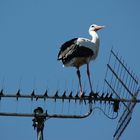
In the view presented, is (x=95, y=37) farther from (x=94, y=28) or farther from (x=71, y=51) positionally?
(x=71, y=51)

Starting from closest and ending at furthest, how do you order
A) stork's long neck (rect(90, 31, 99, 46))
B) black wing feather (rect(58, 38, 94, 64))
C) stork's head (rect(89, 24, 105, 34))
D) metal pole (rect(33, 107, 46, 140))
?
metal pole (rect(33, 107, 46, 140)), black wing feather (rect(58, 38, 94, 64)), stork's long neck (rect(90, 31, 99, 46)), stork's head (rect(89, 24, 105, 34))

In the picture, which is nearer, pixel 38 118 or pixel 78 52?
pixel 38 118

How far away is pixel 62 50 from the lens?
2000 cm

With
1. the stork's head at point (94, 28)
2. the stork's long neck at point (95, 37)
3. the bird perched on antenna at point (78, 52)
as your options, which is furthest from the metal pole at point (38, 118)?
the stork's head at point (94, 28)

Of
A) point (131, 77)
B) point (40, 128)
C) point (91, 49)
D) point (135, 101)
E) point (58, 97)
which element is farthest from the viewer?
point (91, 49)

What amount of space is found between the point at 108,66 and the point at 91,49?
14.1 feet

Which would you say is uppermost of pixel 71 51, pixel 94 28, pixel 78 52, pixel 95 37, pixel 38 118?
pixel 94 28

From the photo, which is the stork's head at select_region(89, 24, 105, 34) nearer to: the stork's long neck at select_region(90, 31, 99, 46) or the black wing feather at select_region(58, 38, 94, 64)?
the stork's long neck at select_region(90, 31, 99, 46)

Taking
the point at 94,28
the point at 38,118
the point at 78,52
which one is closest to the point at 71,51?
the point at 78,52

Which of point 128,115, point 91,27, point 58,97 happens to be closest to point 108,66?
point 128,115

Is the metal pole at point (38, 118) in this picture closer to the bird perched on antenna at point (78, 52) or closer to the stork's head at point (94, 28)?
the bird perched on antenna at point (78, 52)

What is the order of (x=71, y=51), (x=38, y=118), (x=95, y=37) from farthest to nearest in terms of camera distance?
(x=95, y=37) < (x=71, y=51) < (x=38, y=118)

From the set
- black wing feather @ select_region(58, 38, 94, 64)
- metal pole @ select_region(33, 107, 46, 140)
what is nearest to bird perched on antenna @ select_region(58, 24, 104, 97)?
black wing feather @ select_region(58, 38, 94, 64)

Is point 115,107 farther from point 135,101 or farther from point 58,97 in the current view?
point 58,97
